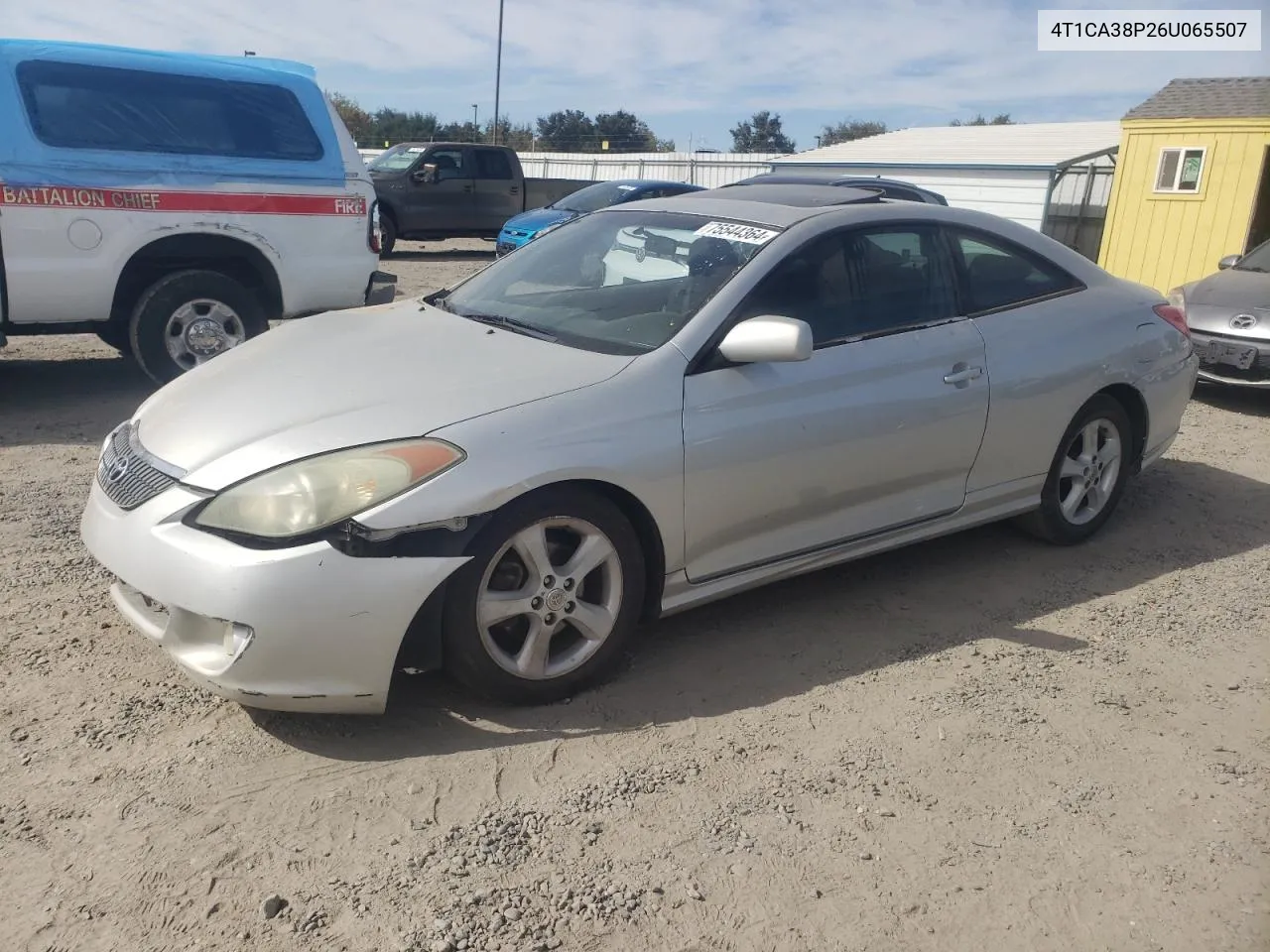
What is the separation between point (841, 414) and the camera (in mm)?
3672

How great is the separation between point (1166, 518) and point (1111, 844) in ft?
10.2

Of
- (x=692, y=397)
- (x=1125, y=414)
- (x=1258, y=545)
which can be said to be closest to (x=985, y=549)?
(x=1125, y=414)

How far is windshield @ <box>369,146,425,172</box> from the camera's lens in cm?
1784

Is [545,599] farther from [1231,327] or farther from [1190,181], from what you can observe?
[1190,181]

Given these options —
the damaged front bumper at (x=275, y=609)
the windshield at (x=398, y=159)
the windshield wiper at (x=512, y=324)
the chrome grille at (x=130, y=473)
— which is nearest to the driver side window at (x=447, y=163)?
the windshield at (x=398, y=159)

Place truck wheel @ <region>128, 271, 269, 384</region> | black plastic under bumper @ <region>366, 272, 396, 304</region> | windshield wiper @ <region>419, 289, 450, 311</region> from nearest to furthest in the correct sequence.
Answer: windshield wiper @ <region>419, 289, 450, 311</region> → truck wheel @ <region>128, 271, 269, 384</region> → black plastic under bumper @ <region>366, 272, 396, 304</region>

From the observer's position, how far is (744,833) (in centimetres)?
264

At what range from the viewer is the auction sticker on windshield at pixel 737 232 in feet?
12.4

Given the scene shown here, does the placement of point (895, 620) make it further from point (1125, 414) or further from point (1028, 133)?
point (1028, 133)

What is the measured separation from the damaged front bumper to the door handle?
212cm

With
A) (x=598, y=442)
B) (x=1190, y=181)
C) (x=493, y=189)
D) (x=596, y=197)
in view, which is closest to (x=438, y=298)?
(x=598, y=442)

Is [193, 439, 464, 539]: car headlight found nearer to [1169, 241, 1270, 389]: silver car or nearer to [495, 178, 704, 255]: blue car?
[1169, 241, 1270, 389]: silver car

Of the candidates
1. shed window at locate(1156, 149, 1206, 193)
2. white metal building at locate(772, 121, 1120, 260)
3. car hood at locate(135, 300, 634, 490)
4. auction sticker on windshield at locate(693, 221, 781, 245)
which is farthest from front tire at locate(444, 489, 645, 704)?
white metal building at locate(772, 121, 1120, 260)

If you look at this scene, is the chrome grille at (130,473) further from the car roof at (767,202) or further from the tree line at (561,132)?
the tree line at (561,132)
